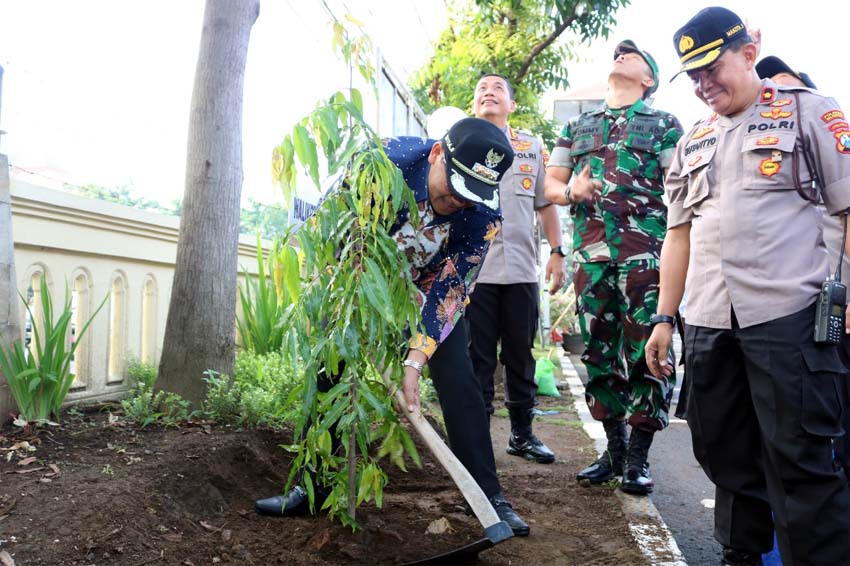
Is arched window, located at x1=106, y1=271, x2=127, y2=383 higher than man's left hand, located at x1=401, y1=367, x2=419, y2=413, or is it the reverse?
arched window, located at x1=106, y1=271, x2=127, y2=383

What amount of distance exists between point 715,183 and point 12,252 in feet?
9.45

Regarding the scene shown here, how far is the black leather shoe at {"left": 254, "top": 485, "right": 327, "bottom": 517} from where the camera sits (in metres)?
3.02

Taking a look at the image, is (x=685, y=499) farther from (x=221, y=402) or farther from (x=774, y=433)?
(x=221, y=402)

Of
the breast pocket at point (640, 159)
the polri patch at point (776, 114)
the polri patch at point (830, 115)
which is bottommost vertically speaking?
the polri patch at point (830, 115)

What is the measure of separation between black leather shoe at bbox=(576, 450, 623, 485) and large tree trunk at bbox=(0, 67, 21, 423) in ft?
8.62

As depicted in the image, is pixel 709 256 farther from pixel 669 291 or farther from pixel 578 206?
pixel 578 206

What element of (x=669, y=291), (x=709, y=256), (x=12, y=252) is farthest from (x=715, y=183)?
(x=12, y=252)

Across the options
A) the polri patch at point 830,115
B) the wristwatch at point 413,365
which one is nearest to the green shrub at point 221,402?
the wristwatch at point 413,365

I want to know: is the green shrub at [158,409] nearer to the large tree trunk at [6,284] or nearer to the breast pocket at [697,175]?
the large tree trunk at [6,284]

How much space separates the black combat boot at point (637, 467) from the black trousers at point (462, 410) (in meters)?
0.94

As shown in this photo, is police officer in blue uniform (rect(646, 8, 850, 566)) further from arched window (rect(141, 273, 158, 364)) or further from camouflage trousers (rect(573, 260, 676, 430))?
arched window (rect(141, 273, 158, 364))

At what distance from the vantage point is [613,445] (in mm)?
3812

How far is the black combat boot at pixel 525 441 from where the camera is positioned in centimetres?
437

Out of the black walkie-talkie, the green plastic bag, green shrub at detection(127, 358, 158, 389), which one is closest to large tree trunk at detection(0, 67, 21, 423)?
green shrub at detection(127, 358, 158, 389)
